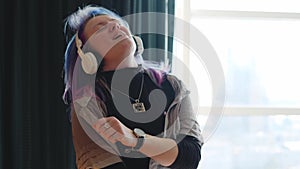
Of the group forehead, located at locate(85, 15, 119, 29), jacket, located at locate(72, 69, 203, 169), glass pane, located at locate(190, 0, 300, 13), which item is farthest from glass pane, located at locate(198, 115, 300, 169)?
forehead, located at locate(85, 15, 119, 29)

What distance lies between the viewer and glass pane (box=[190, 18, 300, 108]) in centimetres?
212

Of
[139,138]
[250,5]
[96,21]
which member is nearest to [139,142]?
[139,138]

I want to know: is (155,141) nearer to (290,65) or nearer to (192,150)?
(192,150)

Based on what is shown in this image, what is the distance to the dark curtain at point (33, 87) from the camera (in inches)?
69.4

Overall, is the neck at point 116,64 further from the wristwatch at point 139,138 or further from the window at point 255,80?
the window at point 255,80

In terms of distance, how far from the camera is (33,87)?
1.78 metres

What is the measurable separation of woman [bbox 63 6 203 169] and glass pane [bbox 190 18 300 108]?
0.97 meters

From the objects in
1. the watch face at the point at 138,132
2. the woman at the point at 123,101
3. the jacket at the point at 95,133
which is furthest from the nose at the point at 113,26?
the watch face at the point at 138,132

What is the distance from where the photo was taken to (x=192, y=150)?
3.59ft

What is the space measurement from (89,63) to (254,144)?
1.27 m

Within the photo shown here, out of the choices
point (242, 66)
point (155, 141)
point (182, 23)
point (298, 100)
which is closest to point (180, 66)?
point (182, 23)

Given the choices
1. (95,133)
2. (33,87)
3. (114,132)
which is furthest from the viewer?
(33,87)

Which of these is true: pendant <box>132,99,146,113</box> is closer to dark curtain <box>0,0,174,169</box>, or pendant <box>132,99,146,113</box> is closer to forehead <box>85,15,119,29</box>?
forehead <box>85,15,119,29</box>

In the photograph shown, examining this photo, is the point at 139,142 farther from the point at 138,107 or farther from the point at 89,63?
the point at 89,63
